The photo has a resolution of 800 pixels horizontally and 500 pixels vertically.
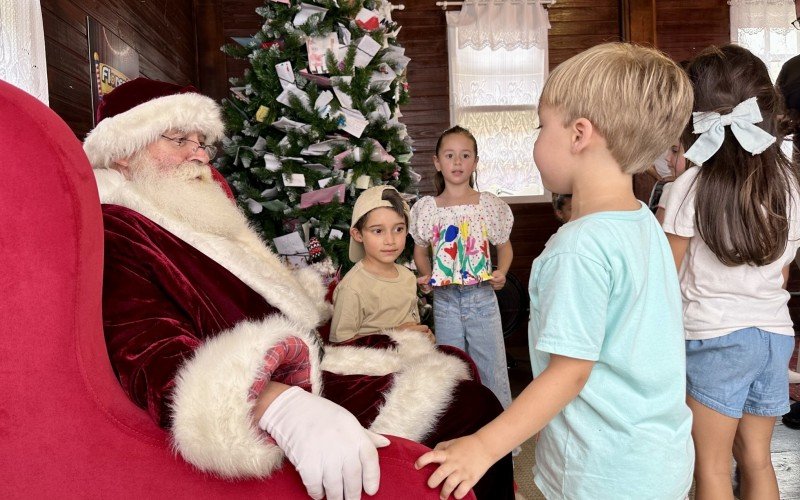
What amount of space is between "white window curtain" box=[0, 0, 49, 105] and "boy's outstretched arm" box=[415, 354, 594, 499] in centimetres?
170

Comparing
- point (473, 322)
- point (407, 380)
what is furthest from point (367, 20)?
point (407, 380)

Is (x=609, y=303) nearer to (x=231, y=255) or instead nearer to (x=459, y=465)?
(x=459, y=465)

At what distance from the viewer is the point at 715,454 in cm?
162

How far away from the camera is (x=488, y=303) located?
2877mm

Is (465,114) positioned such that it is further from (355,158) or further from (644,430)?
(644,430)

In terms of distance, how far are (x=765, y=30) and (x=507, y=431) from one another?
573 cm

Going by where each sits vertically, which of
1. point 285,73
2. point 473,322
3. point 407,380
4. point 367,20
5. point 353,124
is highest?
point 367,20

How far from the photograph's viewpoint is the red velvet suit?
103 centimetres

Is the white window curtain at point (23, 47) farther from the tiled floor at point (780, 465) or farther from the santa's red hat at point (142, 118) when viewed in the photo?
the tiled floor at point (780, 465)

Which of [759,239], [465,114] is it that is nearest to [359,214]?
[759,239]

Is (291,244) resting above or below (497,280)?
above

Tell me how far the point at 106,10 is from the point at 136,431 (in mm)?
2538

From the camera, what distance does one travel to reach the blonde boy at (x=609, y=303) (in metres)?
1.02

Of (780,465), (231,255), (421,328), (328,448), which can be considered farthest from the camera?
(780,465)
